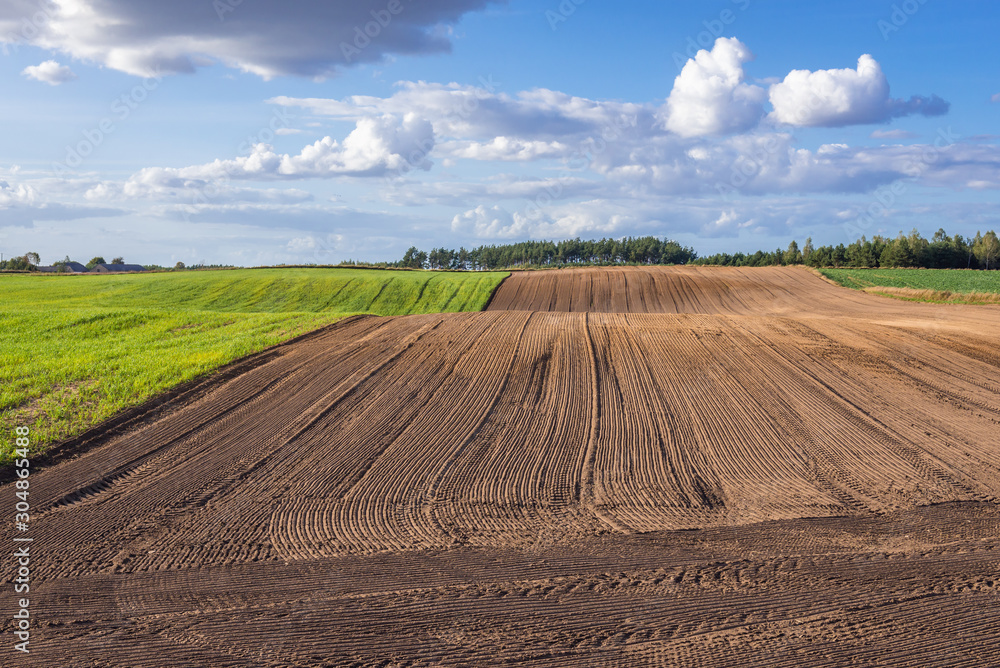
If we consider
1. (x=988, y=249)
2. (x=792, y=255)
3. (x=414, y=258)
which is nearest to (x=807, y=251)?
(x=792, y=255)

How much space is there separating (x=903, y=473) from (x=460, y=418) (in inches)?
307

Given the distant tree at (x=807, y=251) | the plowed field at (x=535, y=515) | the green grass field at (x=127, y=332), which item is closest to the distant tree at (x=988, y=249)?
the distant tree at (x=807, y=251)

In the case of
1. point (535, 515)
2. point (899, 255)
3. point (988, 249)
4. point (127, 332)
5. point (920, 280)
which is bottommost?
point (535, 515)

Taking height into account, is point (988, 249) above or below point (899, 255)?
above

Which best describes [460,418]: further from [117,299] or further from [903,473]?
[117,299]

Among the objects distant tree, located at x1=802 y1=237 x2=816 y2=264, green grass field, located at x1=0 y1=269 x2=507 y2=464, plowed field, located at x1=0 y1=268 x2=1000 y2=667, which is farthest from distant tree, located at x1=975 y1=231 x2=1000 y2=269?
plowed field, located at x1=0 y1=268 x2=1000 y2=667

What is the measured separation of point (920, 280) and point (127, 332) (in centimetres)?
5078

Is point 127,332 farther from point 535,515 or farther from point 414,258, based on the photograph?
point 414,258

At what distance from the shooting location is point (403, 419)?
12.3m

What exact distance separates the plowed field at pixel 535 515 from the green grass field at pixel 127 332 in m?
1.09

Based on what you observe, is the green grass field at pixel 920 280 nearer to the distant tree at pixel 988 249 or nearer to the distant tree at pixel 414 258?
the distant tree at pixel 988 249

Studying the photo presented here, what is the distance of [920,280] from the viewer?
150 feet

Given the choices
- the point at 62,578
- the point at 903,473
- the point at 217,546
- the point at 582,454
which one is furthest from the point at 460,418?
the point at 903,473

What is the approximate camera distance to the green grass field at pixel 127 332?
41.0 feet
